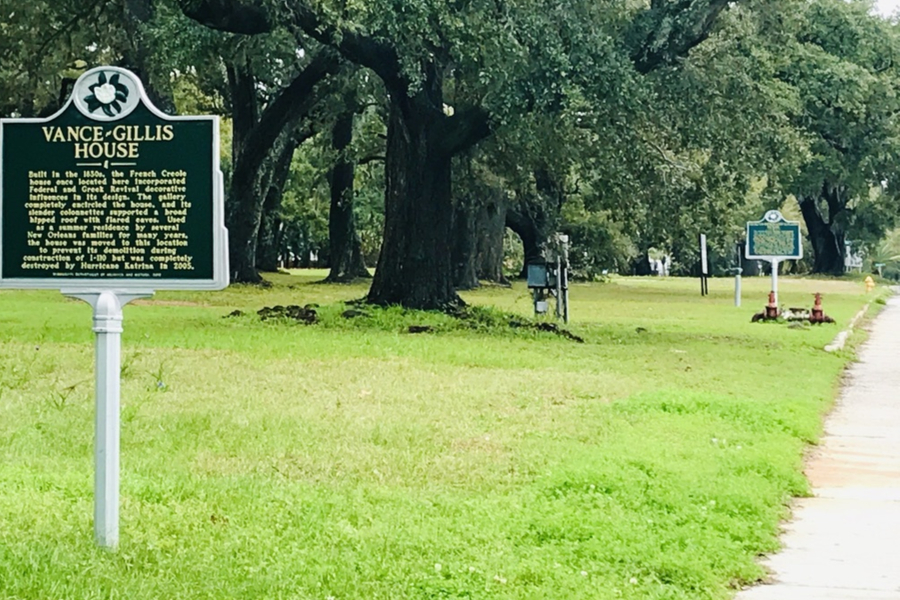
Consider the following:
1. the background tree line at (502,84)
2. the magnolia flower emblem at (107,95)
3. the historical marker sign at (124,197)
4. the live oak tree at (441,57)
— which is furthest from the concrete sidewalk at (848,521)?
the background tree line at (502,84)

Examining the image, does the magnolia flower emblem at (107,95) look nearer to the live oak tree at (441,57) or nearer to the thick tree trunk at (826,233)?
the live oak tree at (441,57)

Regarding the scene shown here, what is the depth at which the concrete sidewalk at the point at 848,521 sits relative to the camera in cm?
699

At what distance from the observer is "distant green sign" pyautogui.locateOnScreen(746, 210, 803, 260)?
105 ft

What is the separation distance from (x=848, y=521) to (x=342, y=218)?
3926 cm

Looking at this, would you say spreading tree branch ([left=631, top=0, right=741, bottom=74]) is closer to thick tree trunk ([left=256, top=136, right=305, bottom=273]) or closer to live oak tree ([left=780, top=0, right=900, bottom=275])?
live oak tree ([left=780, top=0, right=900, bottom=275])

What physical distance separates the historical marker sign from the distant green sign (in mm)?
26251

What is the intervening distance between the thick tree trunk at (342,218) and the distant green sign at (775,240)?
1683 cm

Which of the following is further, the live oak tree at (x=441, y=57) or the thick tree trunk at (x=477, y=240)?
the thick tree trunk at (x=477, y=240)

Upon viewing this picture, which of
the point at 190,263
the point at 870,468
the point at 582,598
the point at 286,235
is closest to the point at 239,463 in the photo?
the point at 190,263

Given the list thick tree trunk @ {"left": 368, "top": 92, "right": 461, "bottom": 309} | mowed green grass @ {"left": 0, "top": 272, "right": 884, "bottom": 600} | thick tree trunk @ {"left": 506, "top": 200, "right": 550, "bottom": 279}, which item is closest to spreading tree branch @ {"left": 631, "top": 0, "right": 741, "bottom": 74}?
thick tree trunk @ {"left": 368, "top": 92, "right": 461, "bottom": 309}

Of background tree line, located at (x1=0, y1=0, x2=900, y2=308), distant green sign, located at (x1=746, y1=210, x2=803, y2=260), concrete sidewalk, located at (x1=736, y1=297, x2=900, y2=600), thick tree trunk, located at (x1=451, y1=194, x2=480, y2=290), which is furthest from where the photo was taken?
thick tree trunk, located at (x1=451, y1=194, x2=480, y2=290)

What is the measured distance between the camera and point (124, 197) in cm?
687

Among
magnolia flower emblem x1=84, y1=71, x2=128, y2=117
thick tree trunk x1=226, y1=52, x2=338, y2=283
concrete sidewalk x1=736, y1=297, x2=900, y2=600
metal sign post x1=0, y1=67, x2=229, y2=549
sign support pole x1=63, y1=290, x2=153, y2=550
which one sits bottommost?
concrete sidewalk x1=736, y1=297, x2=900, y2=600

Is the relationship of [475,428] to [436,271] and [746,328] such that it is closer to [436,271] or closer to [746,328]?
[436,271]
